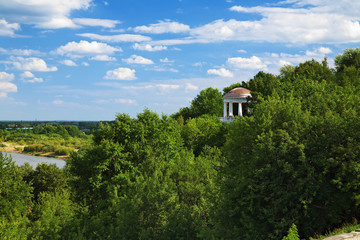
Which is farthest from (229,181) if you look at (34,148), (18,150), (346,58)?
(18,150)

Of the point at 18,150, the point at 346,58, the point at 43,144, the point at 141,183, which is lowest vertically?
the point at 18,150

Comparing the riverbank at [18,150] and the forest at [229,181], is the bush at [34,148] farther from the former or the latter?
the forest at [229,181]

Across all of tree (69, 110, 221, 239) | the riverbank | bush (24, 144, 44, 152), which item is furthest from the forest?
bush (24, 144, 44, 152)

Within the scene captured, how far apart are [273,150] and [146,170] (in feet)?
53.4

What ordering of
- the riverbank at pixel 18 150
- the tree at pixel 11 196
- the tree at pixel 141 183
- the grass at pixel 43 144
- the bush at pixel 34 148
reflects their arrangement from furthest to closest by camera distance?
the bush at pixel 34 148 < the grass at pixel 43 144 < the riverbank at pixel 18 150 < the tree at pixel 11 196 < the tree at pixel 141 183

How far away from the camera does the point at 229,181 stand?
23.3m

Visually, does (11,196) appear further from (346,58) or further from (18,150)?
(18,150)

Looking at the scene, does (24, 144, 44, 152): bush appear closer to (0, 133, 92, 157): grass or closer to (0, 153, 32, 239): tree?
(0, 133, 92, 157): grass

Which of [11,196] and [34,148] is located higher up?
[11,196]

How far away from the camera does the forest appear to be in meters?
20.6

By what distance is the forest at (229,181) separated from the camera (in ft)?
67.6

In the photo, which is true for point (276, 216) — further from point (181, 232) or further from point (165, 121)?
point (165, 121)

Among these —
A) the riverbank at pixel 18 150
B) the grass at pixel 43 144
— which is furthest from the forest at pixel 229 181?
the riverbank at pixel 18 150

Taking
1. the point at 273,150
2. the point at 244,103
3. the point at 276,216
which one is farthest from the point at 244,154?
the point at 244,103
